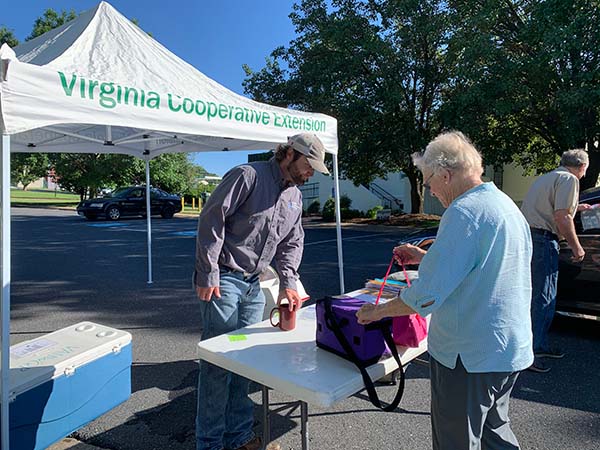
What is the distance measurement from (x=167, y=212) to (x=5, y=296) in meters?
20.1

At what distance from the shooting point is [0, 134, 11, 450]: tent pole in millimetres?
2064

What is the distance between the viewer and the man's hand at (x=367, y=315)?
171 cm

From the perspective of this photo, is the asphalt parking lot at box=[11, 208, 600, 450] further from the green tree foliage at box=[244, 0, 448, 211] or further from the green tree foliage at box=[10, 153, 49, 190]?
the green tree foliage at box=[10, 153, 49, 190]

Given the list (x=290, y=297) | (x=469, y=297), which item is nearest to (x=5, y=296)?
(x=290, y=297)

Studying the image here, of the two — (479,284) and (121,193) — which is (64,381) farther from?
(121,193)

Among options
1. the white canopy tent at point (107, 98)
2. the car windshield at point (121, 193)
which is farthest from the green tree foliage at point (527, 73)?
the car windshield at point (121, 193)

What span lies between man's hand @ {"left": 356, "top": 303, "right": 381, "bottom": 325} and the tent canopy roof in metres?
1.90

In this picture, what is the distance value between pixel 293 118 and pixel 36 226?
15147 millimetres

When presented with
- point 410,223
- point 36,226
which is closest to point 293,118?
point 410,223

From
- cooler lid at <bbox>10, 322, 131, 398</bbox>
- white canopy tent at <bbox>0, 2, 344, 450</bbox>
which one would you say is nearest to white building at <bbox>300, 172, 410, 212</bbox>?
white canopy tent at <bbox>0, 2, 344, 450</bbox>

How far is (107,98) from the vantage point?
2.62 metres

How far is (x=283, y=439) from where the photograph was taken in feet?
8.75

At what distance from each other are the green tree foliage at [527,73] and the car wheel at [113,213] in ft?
46.8

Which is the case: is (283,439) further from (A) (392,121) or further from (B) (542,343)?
(A) (392,121)
